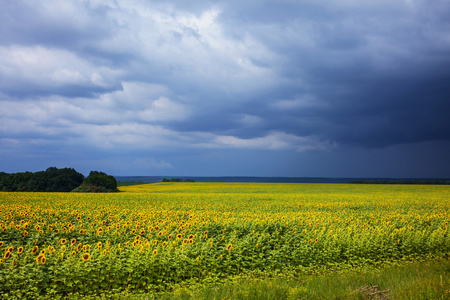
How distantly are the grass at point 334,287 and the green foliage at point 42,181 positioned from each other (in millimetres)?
50137

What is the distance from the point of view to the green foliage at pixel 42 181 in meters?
48.7

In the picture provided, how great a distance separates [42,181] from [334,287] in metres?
53.3

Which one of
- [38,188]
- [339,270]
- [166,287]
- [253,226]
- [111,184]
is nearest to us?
[166,287]

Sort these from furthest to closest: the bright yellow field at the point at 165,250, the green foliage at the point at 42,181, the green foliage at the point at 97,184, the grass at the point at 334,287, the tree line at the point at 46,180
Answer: the green foliage at the point at 42,181
the tree line at the point at 46,180
the green foliage at the point at 97,184
the bright yellow field at the point at 165,250
the grass at the point at 334,287

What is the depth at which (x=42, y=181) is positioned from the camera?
49.2 m

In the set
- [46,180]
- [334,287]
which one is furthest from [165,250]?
[46,180]

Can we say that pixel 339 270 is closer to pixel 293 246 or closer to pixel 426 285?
pixel 293 246

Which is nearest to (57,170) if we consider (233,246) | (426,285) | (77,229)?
(77,229)

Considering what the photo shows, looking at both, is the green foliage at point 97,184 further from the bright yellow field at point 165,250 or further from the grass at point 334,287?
the grass at point 334,287

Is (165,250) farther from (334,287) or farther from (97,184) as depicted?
(97,184)

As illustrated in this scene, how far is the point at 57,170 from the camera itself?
52344mm

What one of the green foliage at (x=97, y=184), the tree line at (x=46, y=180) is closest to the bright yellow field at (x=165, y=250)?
the green foliage at (x=97, y=184)

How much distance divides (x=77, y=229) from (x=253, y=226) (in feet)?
20.3

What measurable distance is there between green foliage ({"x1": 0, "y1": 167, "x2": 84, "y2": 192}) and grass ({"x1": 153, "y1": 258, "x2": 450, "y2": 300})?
5014cm
